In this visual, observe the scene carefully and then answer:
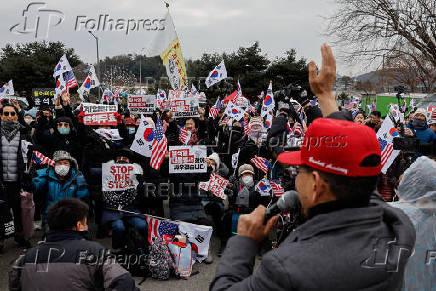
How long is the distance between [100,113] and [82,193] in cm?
218

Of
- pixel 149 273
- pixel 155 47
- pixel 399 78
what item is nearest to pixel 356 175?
pixel 149 273

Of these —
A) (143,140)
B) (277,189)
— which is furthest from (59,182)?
(277,189)

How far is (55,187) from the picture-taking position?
18.3ft

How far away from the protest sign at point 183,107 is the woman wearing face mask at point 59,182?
3.05m

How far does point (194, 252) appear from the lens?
5.48 metres

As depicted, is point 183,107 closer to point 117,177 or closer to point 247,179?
point 247,179

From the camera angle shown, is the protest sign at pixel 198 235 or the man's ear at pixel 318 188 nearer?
the man's ear at pixel 318 188

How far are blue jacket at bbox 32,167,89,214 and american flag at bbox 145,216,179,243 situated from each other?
122cm

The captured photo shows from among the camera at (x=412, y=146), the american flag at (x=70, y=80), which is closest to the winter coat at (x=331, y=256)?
the camera at (x=412, y=146)

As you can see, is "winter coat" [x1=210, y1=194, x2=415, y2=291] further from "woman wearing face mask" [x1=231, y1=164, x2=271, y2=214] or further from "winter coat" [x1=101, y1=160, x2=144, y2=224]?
"woman wearing face mask" [x1=231, y1=164, x2=271, y2=214]

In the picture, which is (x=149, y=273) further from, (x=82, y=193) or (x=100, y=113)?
(x=100, y=113)

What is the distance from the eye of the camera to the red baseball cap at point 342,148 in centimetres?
118

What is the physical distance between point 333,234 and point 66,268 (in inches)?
74.5

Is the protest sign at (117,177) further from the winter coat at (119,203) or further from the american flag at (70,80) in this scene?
the american flag at (70,80)
